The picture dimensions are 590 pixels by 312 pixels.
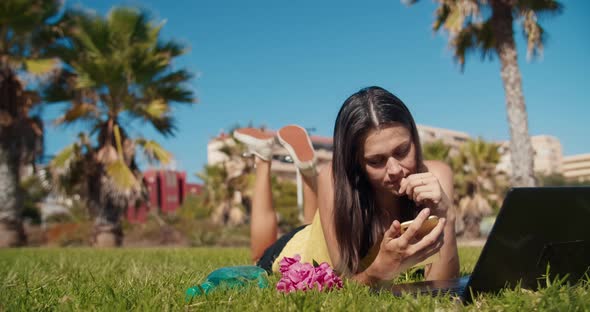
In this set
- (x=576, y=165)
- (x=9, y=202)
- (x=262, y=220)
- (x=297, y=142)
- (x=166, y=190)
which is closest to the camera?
(x=262, y=220)

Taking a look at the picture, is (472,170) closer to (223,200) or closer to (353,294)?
(223,200)

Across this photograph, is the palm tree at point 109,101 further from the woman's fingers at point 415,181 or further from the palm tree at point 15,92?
the woman's fingers at point 415,181

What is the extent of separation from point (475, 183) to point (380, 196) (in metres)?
20.6

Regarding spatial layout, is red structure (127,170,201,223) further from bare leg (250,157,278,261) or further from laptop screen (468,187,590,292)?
laptop screen (468,187,590,292)

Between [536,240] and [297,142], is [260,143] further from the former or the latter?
[536,240]

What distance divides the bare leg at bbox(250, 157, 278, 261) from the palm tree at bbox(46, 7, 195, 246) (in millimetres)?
9715

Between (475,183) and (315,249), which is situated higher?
(475,183)

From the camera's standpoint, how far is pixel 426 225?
1.85 metres

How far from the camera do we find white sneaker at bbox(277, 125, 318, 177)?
13.3 ft

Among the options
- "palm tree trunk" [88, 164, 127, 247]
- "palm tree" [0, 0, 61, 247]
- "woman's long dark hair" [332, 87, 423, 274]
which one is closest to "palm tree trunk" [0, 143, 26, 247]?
"palm tree" [0, 0, 61, 247]

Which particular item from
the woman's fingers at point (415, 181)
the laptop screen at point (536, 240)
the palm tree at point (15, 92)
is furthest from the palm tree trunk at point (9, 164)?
the laptop screen at point (536, 240)

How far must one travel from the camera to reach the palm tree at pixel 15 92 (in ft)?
41.7

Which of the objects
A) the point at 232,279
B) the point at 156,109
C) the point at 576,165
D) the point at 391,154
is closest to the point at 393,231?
the point at 391,154

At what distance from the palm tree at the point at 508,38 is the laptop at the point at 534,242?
12444 millimetres
